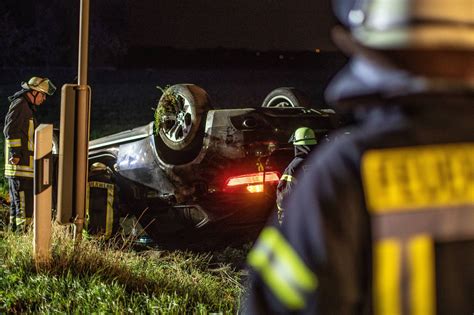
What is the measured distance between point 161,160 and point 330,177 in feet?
17.9

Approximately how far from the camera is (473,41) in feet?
4.96

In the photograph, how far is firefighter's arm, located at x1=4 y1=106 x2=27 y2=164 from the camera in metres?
7.91

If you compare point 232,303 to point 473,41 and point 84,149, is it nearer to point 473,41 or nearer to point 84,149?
point 84,149

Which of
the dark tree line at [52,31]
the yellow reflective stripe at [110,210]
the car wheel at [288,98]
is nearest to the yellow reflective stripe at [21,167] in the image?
the yellow reflective stripe at [110,210]

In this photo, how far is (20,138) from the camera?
7949mm

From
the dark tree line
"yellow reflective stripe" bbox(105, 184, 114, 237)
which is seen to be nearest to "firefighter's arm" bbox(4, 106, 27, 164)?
"yellow reflective stripe" bbox(105, 184, 114, 237)

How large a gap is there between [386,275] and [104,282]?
12.4 ft

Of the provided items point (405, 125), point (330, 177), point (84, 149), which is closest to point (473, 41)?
point (405, 125)

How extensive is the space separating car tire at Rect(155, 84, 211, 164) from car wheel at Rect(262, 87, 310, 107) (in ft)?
4.29

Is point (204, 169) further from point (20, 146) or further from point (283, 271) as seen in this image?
point (283, 271)

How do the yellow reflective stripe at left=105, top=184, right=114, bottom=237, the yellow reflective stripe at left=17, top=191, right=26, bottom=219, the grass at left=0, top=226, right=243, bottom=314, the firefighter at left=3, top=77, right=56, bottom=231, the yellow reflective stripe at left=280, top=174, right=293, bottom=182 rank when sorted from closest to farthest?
the grass at left=0, top=226, right=243, bottom=314 < the yellow reflective stripe at left=280, top=174, right=293, bottom=182 < the yellow reflective stripe at left=105, top=184, right=114, bottom=237 < the yellow reflective stripe at left=17, top=191, right=26, bottom=219 < the firefighter at left=3, top=77, right=56, bottom=231

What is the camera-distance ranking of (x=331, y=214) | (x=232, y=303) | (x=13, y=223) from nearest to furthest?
(x=331, y=214)
(x=232, y=303)
(x=13, y=223)

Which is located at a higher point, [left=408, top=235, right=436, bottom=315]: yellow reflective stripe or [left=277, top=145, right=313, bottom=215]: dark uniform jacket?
[left=408, top=235, right=436, bottom=315]: yellow reflective stripe

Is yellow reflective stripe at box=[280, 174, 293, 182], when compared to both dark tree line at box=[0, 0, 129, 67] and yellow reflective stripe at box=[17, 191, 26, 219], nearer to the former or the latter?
yellow reflective stripe at box=[17, 191, 26, 219]
